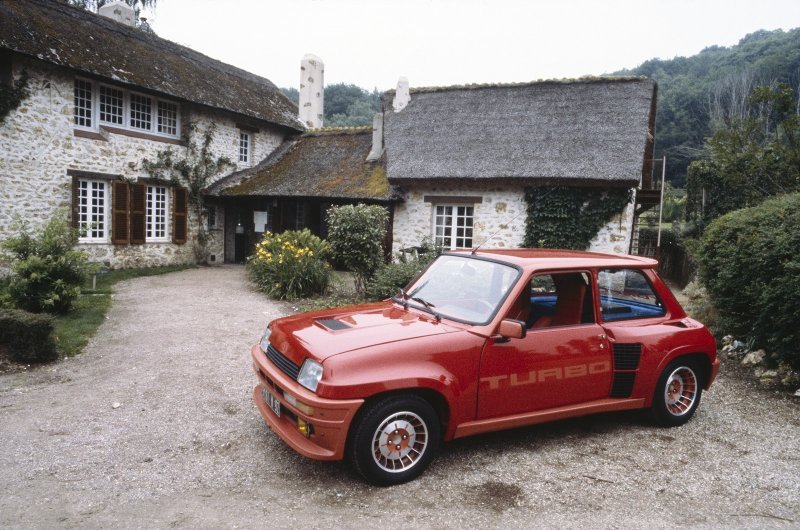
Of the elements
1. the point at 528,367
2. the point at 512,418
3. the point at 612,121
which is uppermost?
the point at 612,121

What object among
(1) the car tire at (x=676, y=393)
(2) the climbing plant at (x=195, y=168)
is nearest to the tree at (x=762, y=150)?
(1) the car tire at (x=676, y=393)

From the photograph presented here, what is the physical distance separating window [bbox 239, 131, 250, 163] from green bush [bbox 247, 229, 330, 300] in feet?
25.2

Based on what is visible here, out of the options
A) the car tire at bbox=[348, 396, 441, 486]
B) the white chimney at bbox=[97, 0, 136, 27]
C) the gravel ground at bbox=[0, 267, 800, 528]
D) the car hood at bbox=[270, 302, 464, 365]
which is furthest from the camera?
the white chimney at bbox=[97, 0, 136, 27]

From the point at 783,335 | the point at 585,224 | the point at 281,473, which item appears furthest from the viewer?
the point at 585,224

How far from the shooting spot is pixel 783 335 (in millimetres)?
6410

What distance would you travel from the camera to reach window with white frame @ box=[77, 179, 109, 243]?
559 inches

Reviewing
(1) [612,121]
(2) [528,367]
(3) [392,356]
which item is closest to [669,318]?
(2) [528,367]

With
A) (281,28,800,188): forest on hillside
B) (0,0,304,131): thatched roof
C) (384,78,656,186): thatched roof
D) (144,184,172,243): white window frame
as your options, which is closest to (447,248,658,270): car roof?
(384,78,656,186): thatched roof

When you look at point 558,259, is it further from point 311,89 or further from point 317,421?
point 311,89

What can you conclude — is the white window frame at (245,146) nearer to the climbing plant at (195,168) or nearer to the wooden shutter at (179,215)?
the climbing plant at (195,168)

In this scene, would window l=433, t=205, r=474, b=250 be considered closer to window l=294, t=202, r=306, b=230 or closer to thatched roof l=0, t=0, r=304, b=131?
window l=294, t=202, r=306, b=230

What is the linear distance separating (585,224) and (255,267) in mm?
8754

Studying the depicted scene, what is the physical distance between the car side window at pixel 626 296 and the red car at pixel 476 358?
0.04 ft

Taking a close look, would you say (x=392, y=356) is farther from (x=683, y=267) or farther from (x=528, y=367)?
(x=683, y=267)
